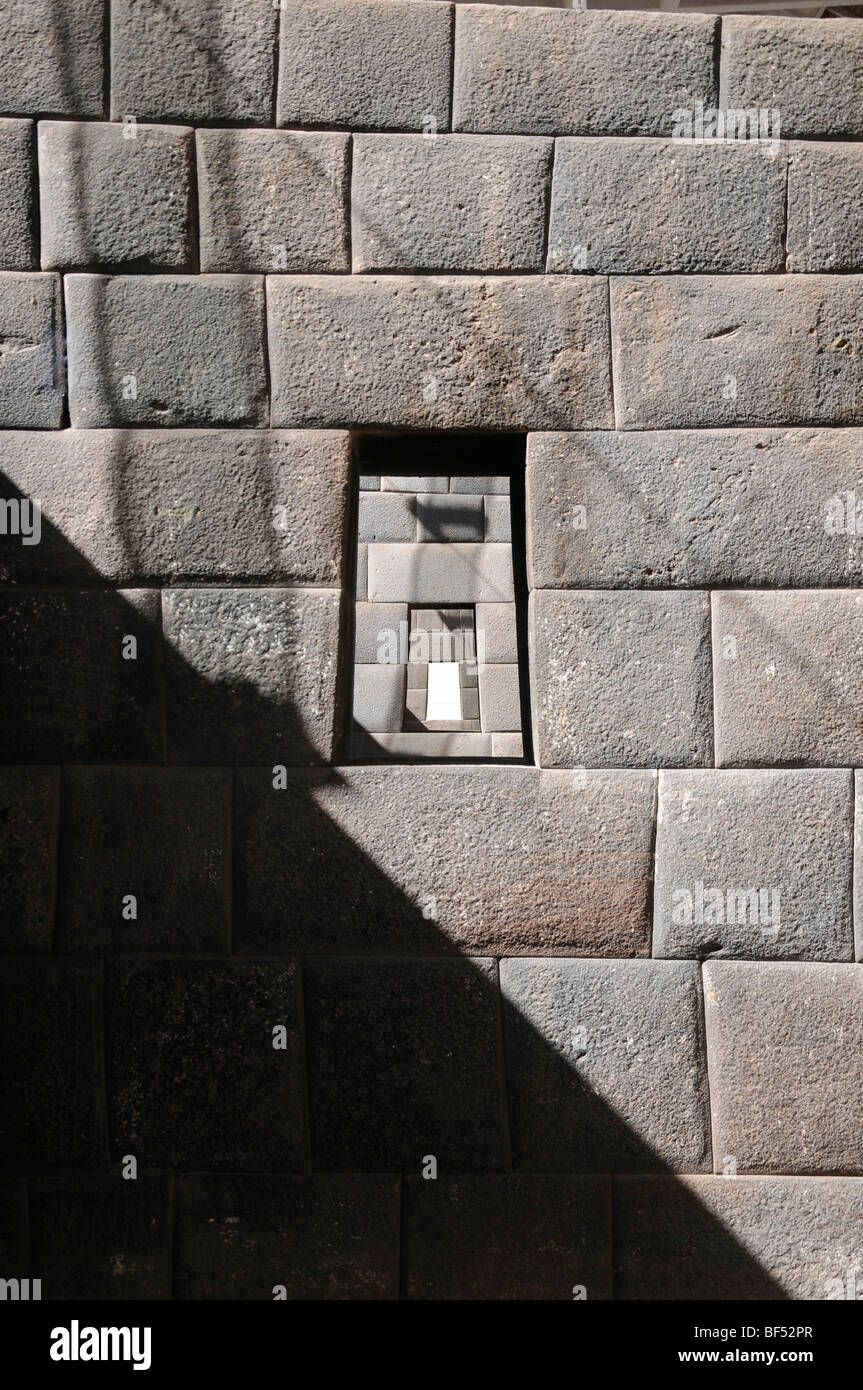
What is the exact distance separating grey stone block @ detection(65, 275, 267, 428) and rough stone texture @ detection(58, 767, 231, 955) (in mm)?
1162

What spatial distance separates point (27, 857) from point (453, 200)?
2490 mm

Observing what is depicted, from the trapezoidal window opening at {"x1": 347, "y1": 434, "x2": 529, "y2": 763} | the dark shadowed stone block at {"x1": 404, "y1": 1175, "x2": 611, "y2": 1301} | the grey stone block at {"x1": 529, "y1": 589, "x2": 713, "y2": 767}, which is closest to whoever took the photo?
the dark shadowed stone block at {"x1": 404, "y1": 1175, "x2": 611, "y2": 1301}

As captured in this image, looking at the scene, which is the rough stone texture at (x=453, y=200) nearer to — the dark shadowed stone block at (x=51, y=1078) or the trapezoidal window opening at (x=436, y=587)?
the dark shadowed stone block at (x=51, y=1078)

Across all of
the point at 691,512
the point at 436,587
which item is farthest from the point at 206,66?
the point at 436,587

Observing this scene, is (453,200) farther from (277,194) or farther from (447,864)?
(447,864)

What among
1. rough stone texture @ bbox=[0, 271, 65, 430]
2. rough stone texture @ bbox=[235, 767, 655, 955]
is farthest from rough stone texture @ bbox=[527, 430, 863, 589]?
rough stone texture @ bbox=[0, 271, 65, 430]

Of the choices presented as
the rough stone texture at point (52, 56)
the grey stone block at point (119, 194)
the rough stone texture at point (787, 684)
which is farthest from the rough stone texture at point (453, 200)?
the rough stone texture at point (787, 684)

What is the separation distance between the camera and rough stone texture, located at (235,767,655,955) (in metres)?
3.01

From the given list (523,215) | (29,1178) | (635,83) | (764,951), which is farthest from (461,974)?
(635,83)

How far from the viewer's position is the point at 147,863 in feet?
9.91

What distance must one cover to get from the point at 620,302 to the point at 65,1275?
3520 mm

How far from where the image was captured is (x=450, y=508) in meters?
7.97

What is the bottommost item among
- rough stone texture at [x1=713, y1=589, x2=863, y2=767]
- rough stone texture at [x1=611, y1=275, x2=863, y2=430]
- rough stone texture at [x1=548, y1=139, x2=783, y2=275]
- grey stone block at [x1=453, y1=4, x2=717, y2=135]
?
rough stone texture at [x1=713, y1=589, x2=863, y2=767]

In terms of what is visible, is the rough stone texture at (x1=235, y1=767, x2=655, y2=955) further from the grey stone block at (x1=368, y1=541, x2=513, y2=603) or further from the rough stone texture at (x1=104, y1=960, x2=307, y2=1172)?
the grey stone block at (x1=368, y1=541, x2=513, y2=603)
